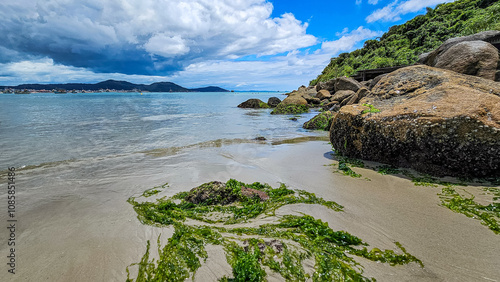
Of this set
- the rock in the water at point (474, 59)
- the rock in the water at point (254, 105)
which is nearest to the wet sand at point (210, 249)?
the rock in the water at point (474, 59)

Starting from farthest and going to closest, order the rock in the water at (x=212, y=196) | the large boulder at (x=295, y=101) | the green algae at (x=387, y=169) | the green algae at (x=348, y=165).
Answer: the large boulder at (x=295, y=101) < the green algae at (x=348, y=165) < the green algae at (x=387, y=169) < the rock in the water at (x=212, y=196)

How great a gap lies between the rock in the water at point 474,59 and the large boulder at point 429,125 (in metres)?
4.33

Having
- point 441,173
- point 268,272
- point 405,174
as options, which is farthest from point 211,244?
point 441,173

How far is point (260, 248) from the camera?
2.54 metres

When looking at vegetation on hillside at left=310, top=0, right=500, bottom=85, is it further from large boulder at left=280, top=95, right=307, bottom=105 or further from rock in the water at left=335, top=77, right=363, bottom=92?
large boulder at left=280, top=95, right=307, bottom=105

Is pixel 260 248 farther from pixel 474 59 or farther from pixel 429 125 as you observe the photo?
pixel 474 59

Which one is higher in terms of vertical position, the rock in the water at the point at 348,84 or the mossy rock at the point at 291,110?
the rock in the water at the point at 348,84

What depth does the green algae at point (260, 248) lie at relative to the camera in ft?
7.36

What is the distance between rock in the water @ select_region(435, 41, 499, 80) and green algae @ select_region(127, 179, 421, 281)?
954 centimetres

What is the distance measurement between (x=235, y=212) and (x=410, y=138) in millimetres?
3969

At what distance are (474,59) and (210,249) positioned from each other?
11821 mm

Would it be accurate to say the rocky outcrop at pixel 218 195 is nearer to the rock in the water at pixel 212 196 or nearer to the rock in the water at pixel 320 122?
the rock in the water at pixel 212 196

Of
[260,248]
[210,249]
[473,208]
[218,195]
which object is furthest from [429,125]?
[210,249]

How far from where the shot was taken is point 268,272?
2.23 m
